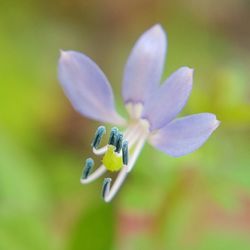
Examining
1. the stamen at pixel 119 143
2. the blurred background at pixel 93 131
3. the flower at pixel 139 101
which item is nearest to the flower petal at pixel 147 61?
the flower at pixel 139 101

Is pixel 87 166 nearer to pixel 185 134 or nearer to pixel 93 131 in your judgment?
pixel 185 134

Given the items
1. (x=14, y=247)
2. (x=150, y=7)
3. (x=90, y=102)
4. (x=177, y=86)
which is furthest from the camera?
(x=150, y=7)

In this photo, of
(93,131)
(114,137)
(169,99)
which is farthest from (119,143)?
(93,131)

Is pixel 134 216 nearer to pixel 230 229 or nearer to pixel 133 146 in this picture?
pixel 230 229

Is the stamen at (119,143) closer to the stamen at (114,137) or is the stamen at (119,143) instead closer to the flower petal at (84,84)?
the stamen at (114,137)

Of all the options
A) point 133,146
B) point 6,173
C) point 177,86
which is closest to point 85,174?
point 133,146

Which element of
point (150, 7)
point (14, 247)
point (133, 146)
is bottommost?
point (14, 247)

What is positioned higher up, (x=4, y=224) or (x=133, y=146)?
(x=133, y=146)
